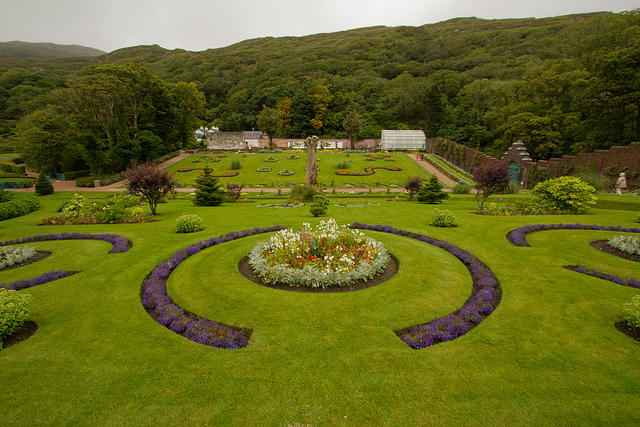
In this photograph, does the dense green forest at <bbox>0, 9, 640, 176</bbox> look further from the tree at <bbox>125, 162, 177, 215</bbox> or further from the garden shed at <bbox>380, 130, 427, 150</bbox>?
the tree at <bbox>125, 162, 177, 215</bbox>

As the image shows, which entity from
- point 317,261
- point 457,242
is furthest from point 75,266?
point 457,242

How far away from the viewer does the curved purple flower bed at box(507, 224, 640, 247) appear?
33.5 feet

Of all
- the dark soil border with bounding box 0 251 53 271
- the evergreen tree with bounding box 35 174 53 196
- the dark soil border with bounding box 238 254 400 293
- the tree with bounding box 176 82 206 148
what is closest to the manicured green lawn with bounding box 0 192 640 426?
the dark soil border with bounding box 238 254 400 293

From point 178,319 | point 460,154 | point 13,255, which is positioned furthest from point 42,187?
point 460,154

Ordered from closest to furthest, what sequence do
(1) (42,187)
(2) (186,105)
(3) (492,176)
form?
(3) (492,176)
(1) (42,187)
(2) (186,105)

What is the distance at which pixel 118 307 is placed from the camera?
6.21 meters

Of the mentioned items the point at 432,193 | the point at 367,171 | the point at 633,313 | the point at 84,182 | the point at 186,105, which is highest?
the point at 186,105

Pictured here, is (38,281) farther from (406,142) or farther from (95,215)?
(406,142)

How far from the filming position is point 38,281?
24.3 ft

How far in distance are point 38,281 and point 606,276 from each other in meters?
14.9

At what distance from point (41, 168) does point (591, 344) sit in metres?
52.8

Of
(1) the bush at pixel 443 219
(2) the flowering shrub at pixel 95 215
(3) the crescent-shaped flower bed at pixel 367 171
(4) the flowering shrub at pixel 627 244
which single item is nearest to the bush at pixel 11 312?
(2) the flowering shrub at pixel 95 215

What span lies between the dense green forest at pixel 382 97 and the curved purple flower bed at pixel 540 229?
1076 inches

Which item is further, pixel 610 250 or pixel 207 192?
pixel 207 192
